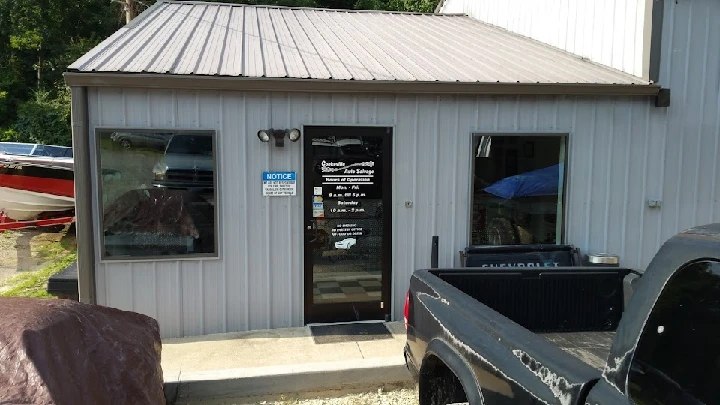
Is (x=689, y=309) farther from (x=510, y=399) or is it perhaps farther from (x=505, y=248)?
(x=505, y=248)

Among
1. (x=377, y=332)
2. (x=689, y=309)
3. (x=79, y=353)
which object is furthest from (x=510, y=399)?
(x=377, y=332)

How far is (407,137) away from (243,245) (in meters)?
2.17

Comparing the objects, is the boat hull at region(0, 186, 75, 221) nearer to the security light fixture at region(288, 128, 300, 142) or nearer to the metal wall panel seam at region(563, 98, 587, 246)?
the security light fixture at region(288, 128, 300, 142)

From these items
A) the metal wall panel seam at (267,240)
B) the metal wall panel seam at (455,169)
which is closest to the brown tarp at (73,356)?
the metal wall panel seam at (267,240)

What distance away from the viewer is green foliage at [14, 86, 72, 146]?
21.6 m

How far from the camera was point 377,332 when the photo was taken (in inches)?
243

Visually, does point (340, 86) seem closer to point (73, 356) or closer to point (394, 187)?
point (394, 187)

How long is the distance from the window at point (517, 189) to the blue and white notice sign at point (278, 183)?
6.97 ft

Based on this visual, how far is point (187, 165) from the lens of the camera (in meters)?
5.98

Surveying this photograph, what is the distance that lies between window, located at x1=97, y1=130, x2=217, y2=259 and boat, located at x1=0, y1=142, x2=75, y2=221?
7091mm

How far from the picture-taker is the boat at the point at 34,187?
12203mm

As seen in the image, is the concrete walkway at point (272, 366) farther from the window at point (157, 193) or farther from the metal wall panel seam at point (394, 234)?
the window at point (157, 193)

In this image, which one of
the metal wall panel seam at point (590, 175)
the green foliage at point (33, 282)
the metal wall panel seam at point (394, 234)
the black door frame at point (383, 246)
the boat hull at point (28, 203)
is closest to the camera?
the black door frame at point (383, 246)

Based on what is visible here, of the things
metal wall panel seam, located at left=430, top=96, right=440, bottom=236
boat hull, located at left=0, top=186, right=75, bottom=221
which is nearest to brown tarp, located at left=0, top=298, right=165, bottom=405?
metal wall panel seam, located at left=430, top=96, right=440, bottom=236
